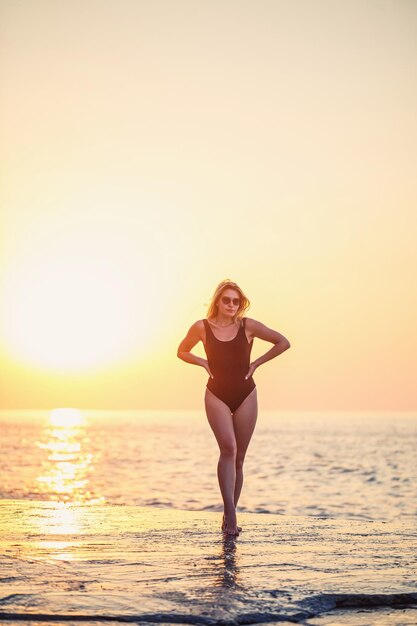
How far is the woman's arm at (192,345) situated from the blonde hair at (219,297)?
175 millimetres

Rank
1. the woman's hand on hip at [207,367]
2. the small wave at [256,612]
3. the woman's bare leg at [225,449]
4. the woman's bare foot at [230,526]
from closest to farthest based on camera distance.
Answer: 1. the small wave at [256,612]
2. the woman's bare foot at [230,526]
3. the woman's bare leg at [225,449]
4. the woman's hand on hip at [207,367]

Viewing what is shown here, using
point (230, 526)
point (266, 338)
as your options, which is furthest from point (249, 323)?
point (230, 526)

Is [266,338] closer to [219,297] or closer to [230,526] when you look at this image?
[219,297]

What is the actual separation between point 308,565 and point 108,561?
4.80 feet

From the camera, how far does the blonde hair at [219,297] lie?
8961mm

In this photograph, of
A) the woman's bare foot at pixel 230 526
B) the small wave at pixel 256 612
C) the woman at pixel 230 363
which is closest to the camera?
the small wave at pixel 256 612

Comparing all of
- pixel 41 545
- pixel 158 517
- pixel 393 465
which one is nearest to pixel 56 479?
pixel 393 465

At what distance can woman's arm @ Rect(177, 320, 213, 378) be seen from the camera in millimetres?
9117

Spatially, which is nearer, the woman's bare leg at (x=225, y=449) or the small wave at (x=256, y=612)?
the small wave at (x=256, y=612)

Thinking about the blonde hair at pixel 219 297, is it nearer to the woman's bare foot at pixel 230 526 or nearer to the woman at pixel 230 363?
the woman at pixel 230 363

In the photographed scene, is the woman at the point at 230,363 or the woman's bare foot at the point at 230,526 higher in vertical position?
the woman at the point at 230,363

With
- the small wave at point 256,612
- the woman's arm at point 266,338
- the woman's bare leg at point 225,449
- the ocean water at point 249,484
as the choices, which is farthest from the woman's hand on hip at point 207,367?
the ocean water at point 249,484

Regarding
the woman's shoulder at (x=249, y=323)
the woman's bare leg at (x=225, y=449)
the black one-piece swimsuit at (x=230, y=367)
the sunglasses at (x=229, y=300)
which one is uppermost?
the sunglasses at (x=229, y=300)

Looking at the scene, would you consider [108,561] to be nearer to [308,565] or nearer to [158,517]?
[308,565]
